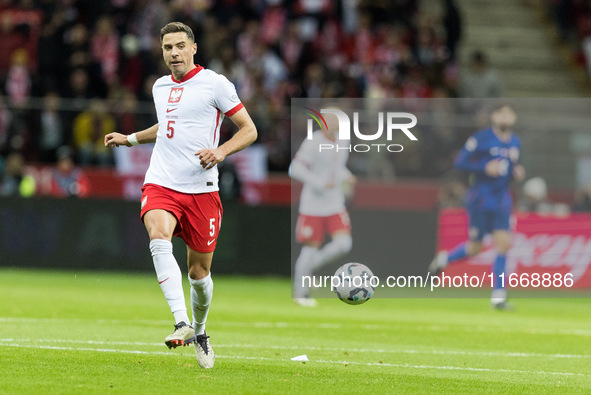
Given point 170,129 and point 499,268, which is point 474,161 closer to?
point 499,268

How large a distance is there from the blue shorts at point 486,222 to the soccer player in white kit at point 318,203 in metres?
2.09

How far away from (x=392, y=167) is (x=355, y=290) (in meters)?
8.55

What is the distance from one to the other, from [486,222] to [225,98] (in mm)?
9542

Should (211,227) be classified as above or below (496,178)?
above

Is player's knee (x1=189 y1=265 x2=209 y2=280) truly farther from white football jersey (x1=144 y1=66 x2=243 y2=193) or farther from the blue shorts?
the blue shorts

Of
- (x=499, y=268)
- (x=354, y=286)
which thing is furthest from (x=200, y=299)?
(x=499, y=268)

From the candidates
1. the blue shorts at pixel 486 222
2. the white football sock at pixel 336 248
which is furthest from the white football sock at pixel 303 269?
the blue shorts at pixel 486 222

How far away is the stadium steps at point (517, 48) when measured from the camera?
Result: 27969 mm

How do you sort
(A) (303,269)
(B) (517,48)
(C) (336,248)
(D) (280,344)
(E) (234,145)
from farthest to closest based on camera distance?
(B) (517,48), (A) (303,269), (C) (336,248), (D) (280,344), (E) (234,145)

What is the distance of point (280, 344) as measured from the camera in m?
11.4

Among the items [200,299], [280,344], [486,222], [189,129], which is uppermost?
[189,129]

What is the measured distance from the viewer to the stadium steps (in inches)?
1101

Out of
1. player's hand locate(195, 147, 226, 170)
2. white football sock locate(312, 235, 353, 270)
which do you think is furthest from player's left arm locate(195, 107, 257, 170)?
white football sock locate(312, 235, 353, 270)

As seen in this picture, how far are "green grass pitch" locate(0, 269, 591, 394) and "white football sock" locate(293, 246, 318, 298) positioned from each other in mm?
384
